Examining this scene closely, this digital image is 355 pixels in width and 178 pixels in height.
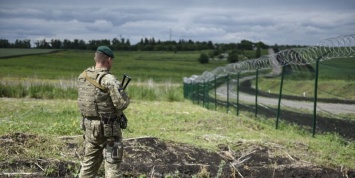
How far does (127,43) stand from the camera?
9538cm

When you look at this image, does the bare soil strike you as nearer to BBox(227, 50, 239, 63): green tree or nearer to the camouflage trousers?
the camouflage trousers

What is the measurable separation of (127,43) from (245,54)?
87.2 ft

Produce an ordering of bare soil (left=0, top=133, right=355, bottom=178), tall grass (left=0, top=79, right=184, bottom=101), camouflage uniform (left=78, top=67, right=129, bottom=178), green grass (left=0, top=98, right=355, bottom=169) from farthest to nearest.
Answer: tall grass (left=0, top=79, right=184, bottom=101) < green grass (left=0, top=98, right=355, bottom=169) < bare soil (left=0, top=133, right=355, bottom=178) < camouflage uniform (left=78, top=67, right=129, bottom=178)

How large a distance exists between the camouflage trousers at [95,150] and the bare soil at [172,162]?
1.01 metres

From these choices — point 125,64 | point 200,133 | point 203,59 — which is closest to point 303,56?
point 200,133

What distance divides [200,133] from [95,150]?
5.43 m

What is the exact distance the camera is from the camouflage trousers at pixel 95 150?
536 cm

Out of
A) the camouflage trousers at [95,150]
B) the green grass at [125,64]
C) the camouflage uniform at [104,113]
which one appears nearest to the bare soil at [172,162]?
the camouflage trousers at [95,150]

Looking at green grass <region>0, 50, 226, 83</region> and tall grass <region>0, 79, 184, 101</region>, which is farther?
green grass <region>0, 50, 226, 83</region>

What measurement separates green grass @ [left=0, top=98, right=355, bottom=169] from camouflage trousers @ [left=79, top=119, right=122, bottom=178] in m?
1.84

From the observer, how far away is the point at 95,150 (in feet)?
18.2

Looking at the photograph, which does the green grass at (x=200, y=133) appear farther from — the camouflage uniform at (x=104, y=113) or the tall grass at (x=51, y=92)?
the tall grass at (x=51, y=92)

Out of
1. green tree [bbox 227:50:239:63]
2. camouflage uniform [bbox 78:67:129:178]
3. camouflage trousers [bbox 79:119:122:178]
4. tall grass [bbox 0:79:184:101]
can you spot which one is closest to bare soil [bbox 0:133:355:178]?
camouflage trousers [bbox 79:119:122:178]

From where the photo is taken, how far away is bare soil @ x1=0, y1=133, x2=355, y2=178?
21.8 ft
